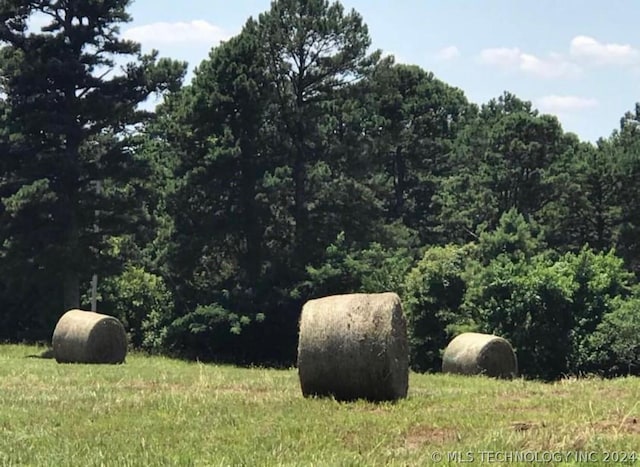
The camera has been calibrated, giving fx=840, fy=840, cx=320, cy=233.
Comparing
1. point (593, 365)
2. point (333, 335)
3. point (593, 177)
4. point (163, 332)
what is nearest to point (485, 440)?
point (333, 335)

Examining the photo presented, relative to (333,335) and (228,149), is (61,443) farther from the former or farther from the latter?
(228,149)

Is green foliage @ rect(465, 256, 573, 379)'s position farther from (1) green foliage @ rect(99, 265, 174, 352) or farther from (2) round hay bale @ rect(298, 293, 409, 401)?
(2) round hay bale @ rect(298, 293, 409, 401)

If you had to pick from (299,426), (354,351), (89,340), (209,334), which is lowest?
(209,334)

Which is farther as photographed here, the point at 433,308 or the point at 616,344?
the point at 433,308

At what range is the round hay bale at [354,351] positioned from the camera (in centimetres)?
1135

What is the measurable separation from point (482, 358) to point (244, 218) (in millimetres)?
18992

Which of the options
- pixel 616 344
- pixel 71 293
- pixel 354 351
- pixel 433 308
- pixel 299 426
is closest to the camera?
pixel 299 426

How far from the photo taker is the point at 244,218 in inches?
1540

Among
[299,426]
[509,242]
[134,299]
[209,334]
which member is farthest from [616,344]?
[299,426]

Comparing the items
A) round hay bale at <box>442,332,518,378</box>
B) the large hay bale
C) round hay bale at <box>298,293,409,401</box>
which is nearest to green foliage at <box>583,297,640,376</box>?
round hay bale at <box>442,332,518,378</box>

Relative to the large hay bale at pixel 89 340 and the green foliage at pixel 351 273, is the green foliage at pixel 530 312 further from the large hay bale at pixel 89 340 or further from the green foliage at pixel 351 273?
the large hay bale at pixel 89 340

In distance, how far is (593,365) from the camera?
106 ft

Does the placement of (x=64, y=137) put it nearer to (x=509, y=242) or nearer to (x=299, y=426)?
(x=509, y=242)

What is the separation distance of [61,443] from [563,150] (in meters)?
50.7
